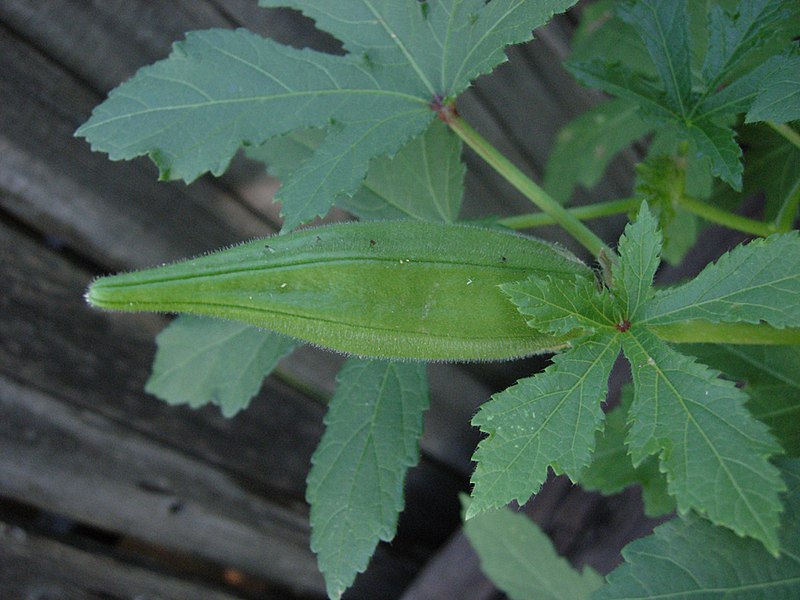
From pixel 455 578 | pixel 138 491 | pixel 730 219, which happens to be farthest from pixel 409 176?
pixel 455 578

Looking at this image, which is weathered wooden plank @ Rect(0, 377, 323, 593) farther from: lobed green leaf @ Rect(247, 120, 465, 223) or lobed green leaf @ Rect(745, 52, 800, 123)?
lobed green leaf @ Rect(745, 52, 800, 123)

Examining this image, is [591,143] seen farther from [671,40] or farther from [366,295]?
[366,295]

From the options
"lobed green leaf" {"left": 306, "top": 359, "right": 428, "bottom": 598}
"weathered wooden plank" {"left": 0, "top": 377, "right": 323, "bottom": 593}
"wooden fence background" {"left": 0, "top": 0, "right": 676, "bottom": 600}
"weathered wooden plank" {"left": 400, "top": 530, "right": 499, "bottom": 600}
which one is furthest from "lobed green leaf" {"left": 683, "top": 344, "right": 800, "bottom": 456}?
"weathered wooden plank" {"left": 0, "top": 377, "right": 323, "bottom": 593}

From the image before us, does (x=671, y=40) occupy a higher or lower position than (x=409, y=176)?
higher

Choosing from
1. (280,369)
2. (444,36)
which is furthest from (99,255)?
(444,36)

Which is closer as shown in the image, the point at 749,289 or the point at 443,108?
the point at 749,289

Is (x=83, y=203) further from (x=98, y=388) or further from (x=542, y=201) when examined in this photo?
(x=542, y=201)
